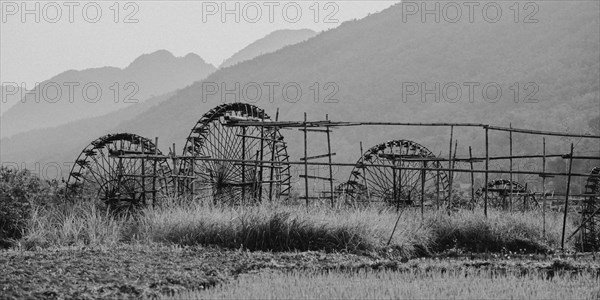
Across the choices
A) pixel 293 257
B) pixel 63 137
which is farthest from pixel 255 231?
pixel 63 137

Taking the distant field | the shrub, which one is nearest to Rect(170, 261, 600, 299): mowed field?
the distant field

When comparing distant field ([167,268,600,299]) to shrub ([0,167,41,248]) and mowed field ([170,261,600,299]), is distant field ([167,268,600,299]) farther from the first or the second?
shrub ([0,167,41,248])

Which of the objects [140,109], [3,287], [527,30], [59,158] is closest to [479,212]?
[3,287]

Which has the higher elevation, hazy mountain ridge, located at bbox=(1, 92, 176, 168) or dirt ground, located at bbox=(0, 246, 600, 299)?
hazy mountain ridge, located at bbox=(1, 92, 176, 168)

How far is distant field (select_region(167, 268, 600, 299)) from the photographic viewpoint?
31.1 feet

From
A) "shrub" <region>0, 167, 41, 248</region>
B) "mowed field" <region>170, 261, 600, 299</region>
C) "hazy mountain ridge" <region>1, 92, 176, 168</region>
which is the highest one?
"hazy mountain ridge" <region>1, 92, 176, 168</region>

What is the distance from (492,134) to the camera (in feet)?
220

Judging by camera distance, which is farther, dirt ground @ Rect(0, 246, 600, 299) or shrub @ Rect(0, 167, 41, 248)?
shrub @ Rect(0, 167, 41, 248)

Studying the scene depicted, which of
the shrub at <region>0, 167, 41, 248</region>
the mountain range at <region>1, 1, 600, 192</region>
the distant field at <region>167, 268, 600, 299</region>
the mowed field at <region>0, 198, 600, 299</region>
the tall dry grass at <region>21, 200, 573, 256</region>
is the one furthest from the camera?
the mountain range at <region>1, 1, 600, 192</region>

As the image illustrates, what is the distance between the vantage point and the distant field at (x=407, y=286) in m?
9.47

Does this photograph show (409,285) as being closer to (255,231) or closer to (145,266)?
(145,266)

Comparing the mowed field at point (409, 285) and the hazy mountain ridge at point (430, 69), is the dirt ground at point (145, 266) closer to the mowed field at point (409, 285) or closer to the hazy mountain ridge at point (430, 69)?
the mowed field at point (409, 285)

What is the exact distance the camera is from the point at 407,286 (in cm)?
1003

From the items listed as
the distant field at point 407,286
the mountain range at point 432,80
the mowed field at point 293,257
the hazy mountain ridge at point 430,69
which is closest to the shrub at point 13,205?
the mowed field at point 293,257
